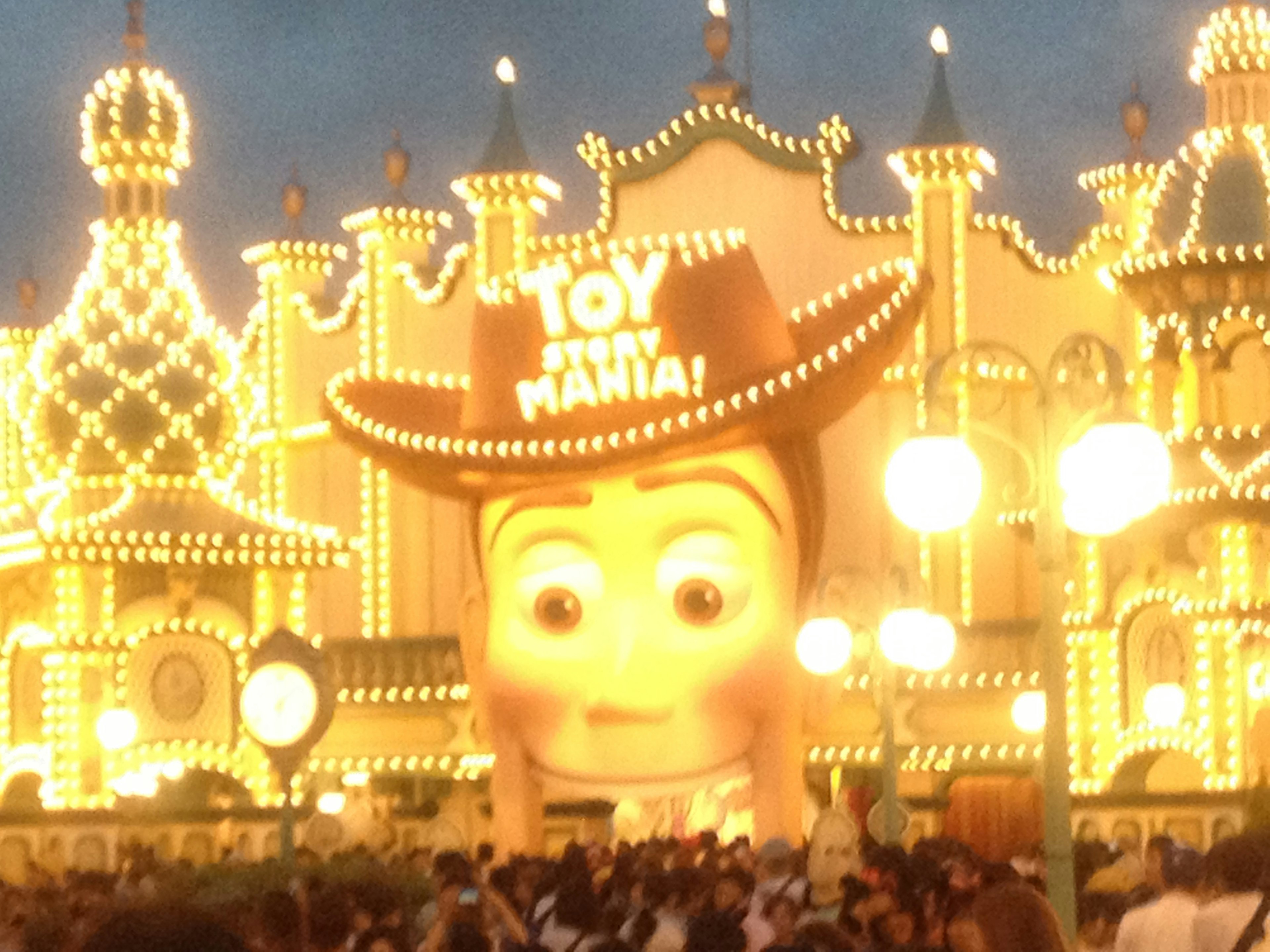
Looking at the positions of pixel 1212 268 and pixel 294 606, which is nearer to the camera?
pixel 1212 268

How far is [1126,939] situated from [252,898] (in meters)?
6.98

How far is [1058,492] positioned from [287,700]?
Answer: 1214 centimetres

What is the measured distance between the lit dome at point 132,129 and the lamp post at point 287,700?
11254 millimetres

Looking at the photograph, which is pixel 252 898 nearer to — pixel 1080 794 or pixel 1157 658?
pixel 1080 794

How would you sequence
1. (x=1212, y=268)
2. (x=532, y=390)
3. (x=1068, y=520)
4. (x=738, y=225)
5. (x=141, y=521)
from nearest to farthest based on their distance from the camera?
(x=1068, y=520) < (x=532, y=390) < (x=1212, y=268) < (x=141, y=521) < (x=738, y=225)

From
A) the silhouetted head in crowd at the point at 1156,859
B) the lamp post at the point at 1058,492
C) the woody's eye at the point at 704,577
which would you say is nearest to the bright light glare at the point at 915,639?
the woody's eye at the point at 704,577

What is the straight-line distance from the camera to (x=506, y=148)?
36.9 metres

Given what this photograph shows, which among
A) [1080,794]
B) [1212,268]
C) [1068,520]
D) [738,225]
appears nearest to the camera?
[1068,520]

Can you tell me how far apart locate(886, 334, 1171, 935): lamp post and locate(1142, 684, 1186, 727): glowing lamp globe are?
16711 mm

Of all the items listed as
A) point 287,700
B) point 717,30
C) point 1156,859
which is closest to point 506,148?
point 717,30

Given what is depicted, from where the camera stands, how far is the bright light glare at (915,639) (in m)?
20.4

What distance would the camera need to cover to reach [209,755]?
1320 inches

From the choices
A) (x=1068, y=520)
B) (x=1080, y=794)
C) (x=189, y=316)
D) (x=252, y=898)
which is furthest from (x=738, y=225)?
(x=1068, y=520)

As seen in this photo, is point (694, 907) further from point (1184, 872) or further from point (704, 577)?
point (704, 577)
